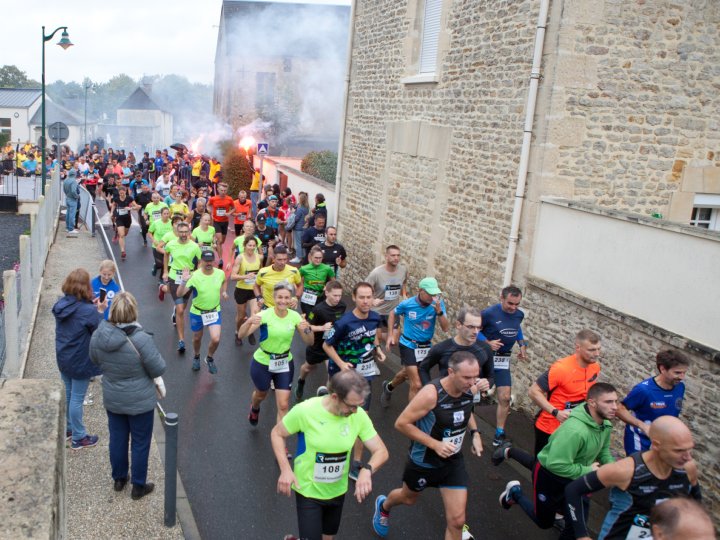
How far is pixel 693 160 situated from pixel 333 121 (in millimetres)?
42847

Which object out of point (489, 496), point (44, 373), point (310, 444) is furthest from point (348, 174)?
point (310, 444)

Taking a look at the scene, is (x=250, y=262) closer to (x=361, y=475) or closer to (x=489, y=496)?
(x=489, y=496)

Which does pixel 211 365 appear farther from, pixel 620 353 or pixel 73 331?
pixel 620 353

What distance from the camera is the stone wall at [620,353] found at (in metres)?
6.42

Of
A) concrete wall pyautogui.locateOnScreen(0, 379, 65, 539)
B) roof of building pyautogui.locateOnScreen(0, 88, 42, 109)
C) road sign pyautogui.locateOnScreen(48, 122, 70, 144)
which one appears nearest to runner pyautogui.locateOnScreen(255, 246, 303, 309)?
concrete wall pyautogui.locateOnScreen(0, 379, 65, 539)

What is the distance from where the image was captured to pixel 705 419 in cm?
645

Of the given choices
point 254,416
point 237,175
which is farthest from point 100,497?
point 237,175

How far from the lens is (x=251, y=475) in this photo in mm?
6621

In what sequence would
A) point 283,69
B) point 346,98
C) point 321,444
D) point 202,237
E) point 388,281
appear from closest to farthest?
point 321,444
point 388,281
point 202,237
point 346,98
point 283,69

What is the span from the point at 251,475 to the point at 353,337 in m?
1.67

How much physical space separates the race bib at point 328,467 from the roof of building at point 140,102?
79215 mm

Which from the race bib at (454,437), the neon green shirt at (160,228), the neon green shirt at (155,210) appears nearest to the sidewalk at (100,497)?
the race bib at (454,437)

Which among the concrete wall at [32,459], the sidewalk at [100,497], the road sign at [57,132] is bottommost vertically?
the sidewalk at [100,497]

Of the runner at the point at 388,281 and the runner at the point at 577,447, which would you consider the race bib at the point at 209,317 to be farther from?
the runner at the point at 577,447
